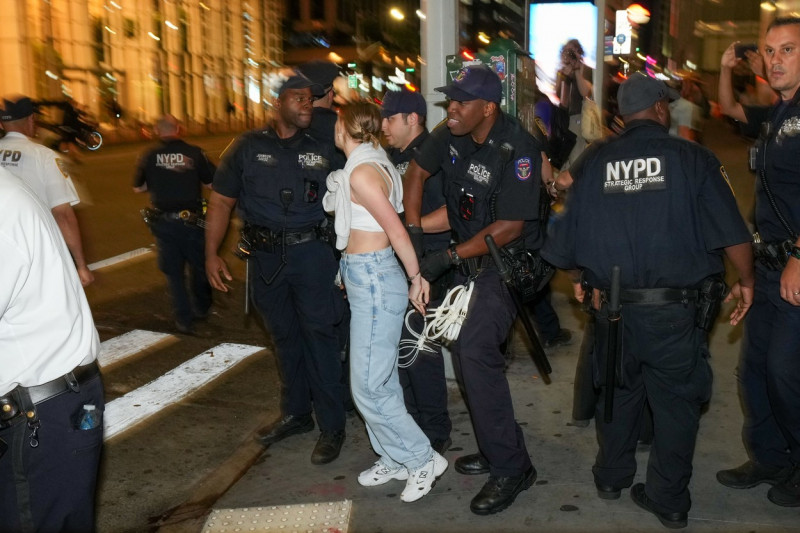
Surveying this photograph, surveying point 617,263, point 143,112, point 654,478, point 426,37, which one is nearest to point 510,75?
point 426,37

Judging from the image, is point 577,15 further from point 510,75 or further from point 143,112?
point 143,112

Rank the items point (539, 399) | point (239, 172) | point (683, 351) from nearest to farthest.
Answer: point (683, 351) < point (239, 172) < point (539, 399)

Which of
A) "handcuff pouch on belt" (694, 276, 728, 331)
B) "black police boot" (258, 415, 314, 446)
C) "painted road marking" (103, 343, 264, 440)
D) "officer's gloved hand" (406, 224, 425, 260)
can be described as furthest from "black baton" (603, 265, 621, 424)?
"painted road marking" (103, 343, 264, 440)

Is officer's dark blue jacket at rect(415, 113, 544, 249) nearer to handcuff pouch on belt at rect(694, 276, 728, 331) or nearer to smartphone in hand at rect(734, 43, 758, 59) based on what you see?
handcuff pouch on belt at rect(694, 276, 728, 331)

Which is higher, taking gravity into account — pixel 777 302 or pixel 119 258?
pixel 777 302

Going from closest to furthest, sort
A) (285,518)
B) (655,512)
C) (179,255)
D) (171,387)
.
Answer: (655,512) < (285,518) < (171,387) < (179,255)

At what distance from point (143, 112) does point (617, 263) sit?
144 ft

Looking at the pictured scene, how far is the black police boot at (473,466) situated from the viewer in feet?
16.4

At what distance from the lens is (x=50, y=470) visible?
9.84 feet

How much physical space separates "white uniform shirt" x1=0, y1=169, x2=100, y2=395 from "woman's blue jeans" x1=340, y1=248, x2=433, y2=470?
1.76m

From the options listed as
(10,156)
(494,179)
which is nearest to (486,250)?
(494,179)

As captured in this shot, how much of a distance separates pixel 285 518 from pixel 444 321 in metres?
1.32

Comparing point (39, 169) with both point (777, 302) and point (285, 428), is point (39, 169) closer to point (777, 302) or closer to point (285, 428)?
point (285, 428)

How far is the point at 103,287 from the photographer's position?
33.9 feet
